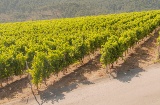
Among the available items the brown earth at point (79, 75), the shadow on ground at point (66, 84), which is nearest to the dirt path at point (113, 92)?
the shadow on ground at point (66, 84)

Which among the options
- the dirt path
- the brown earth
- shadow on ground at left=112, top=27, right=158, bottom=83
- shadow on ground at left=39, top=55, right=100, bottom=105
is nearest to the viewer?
the dirt path

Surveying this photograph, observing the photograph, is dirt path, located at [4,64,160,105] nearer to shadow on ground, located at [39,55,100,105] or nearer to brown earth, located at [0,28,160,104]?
shadow on ground, located at [39,55,100,105]

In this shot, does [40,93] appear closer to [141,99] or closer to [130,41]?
[141,99]

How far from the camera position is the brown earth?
71.1 feet

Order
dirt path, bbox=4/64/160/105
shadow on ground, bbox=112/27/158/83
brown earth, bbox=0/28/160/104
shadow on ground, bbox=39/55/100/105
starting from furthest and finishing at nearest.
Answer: shadow on ground, bbox=112/27/158/83 < brown earth, bbox=0/28/160/104 < shadow on ground, bbox=39/55/100/105 < dirt path, bbox=4/64/160/105

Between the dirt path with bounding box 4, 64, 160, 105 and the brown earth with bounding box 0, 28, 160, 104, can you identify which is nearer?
the dirt path with bounding box 4, 64, 160, 105

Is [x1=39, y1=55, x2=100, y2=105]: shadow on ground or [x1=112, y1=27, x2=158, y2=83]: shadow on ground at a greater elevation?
[x1=112, y1=27, x2=158, y2=83]: shadow on ground

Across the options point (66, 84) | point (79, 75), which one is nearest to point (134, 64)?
point (79, 75)

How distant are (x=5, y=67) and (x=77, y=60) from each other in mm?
7211

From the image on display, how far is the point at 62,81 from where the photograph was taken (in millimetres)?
22938

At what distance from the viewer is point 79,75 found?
23.9 meters

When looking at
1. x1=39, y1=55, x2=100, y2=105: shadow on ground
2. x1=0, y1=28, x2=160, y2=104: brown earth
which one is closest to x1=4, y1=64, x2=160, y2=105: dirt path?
x1=39, y1=55, x2=100, y2=105: shadow on ground

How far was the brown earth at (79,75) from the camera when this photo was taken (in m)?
21.7

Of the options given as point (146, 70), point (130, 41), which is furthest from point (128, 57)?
point (146, 70)
